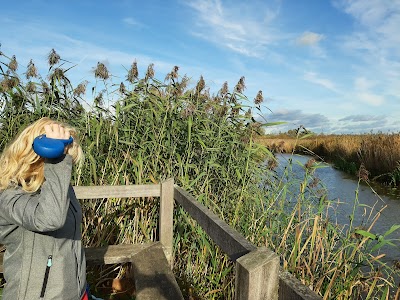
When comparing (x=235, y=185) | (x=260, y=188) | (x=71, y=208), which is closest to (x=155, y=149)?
(x=235, y=185)

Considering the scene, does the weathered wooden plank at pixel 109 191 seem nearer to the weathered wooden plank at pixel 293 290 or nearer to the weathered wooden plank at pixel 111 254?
the weathered wooden plank at pixel 111 254

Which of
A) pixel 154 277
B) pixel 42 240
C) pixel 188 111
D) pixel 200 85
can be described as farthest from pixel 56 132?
pixel 200 85

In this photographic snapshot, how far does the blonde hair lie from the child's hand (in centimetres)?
4

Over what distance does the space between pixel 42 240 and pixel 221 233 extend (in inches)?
31.7

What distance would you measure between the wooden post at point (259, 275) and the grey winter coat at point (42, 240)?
73 cm

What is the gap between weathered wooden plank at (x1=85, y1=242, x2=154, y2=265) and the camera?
2814 mm

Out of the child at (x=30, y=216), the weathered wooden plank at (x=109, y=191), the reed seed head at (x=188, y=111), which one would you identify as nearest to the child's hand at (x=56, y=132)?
the child at (x=30, y=216)

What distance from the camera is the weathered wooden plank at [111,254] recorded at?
2814 mm

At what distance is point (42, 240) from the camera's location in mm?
1544

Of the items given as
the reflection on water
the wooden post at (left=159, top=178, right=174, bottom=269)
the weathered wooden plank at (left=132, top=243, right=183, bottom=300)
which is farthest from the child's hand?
the reflection on water

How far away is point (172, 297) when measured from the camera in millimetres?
2203

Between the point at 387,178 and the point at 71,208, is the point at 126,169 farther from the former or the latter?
the point at 387,178

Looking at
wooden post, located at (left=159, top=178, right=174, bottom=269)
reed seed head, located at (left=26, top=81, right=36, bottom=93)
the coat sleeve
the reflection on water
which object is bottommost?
the reflection on water

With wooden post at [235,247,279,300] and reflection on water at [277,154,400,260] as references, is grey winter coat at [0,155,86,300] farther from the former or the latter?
reflection on water at [277,154,400,260]
